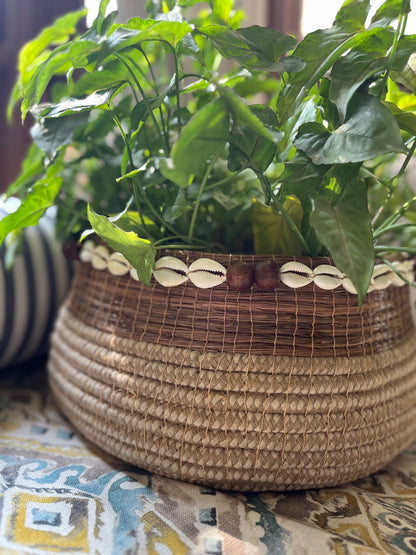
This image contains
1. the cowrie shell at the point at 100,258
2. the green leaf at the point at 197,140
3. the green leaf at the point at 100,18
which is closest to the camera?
the green leaf at the point at 197,140

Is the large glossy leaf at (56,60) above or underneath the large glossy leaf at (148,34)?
underneath

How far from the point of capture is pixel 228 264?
464 millimetres

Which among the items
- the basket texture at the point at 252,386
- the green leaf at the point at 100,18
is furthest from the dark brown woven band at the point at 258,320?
the green leaf at the point at 100,18

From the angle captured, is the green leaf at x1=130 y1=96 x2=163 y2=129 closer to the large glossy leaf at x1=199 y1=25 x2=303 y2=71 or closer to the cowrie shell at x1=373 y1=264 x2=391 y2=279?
the large glossy leaf at x1=199 y1=25 x2=303 y2=71

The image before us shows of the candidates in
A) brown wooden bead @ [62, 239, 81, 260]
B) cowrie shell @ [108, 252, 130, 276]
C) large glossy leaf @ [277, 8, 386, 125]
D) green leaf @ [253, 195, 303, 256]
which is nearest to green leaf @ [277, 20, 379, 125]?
large glossy leaf @ [277, 8, 386, 125]

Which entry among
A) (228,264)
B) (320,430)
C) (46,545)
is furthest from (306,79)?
(46,545)

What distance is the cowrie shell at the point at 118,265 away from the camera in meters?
0.52

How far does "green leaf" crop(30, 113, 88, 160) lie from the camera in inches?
18.4

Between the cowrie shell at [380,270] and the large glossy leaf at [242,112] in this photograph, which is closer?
the large glossy leaf at [242,112]

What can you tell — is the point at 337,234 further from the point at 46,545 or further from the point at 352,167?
the point at 46,545

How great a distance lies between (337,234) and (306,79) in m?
0.14

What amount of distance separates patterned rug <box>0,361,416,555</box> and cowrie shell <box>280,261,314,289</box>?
217 mm

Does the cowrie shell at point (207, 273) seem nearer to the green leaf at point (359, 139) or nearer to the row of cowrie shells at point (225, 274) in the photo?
the row of cowrie shells at point (225, 274)

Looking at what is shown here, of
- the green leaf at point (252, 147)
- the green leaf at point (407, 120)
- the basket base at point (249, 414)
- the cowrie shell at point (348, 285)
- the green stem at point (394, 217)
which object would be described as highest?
the green leaf at point (407, 120)
